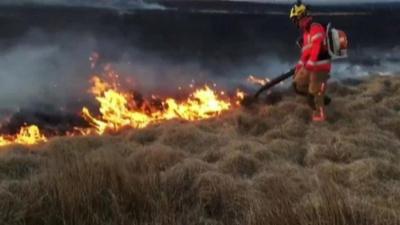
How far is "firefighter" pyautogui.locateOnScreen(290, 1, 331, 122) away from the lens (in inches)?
470

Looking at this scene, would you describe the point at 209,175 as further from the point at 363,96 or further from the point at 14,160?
the point at 363,96

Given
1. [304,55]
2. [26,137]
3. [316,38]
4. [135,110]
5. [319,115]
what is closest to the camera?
[316,38]

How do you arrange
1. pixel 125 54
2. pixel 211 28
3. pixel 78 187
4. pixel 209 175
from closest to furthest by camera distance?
pixel 78 187
pixel 209 175
pixel 125 54
pixel 211 28

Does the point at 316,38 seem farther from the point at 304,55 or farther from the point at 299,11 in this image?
the point at 299,11

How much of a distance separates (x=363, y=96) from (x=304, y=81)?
374cm

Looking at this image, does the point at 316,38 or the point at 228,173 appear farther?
the point at 316,38

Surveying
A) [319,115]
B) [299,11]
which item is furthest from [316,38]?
[319,115]

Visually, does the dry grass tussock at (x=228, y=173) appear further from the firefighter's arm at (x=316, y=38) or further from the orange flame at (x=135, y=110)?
the firefighter's arm at (x=316, y=38)

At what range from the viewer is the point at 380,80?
19078 millimetres

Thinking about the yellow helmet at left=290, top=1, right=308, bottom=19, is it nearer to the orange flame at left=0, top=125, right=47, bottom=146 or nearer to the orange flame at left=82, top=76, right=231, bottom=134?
the orange flame at left=82, top=76, right=231, bottom=134

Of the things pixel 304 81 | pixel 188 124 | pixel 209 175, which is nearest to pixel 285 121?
pixel 304 81

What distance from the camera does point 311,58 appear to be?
40.1ft

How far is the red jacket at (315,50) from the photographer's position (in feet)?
39.0

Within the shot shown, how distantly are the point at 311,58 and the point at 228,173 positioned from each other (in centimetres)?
391
